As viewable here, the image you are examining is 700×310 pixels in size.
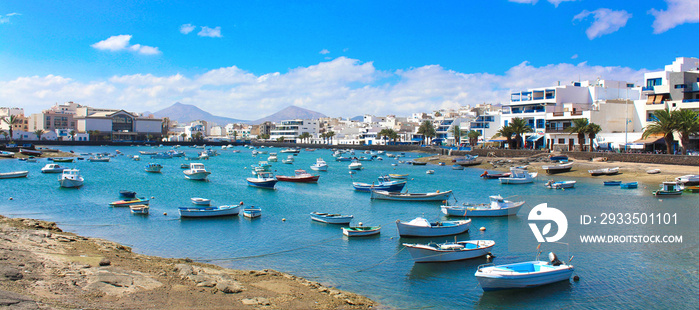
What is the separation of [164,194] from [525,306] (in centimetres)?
3596

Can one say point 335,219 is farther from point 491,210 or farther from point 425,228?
point 491,210

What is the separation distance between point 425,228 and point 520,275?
8.49 metres

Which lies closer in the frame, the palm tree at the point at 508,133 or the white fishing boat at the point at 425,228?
the white fishing boat at the point at 425,228

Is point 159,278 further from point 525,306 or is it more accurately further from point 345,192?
point 345,192

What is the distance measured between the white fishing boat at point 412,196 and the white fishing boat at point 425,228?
43.5 feet

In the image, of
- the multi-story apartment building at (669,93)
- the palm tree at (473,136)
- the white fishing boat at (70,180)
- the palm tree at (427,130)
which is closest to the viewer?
the white fishing boat at (70,180)

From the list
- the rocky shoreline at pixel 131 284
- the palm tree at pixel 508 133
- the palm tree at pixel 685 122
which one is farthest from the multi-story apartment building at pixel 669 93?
the rocky shoreline at pixel 131 284

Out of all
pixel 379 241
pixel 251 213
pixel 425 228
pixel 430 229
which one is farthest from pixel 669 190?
pixel 251 213

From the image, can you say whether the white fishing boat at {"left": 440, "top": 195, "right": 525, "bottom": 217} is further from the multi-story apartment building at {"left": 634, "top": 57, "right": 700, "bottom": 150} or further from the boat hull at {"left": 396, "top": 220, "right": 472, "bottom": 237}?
the multi-story apartment building at {"left": 634, "top": 57, "right": 700, "bottom": 150}

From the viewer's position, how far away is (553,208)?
3750cm

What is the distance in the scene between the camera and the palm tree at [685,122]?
192 ft

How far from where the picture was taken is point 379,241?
26.1 metres

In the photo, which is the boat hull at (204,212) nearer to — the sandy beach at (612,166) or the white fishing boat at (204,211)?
the white fishing boat at (204,211)

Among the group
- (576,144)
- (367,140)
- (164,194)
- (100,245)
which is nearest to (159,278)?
(100,245)
